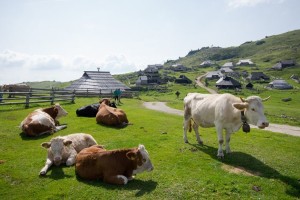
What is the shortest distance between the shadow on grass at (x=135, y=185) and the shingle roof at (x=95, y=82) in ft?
192

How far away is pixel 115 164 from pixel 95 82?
6300cm

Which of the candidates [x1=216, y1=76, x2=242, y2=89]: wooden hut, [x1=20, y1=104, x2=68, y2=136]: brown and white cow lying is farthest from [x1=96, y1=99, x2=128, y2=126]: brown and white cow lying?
[x1=216, y1=76, x2=242, y2=89]: wooden hut

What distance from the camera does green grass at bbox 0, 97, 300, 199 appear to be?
935cm

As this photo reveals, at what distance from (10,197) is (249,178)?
8262 millimetres

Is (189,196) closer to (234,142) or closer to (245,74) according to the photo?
(234,142)

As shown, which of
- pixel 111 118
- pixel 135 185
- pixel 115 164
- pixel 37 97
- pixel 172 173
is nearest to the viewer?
pixel 135 185

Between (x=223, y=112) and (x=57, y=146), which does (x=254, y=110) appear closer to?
(x=223, y=112)

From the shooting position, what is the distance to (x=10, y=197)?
9062 mm

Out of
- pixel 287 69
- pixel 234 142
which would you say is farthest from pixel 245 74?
pixel 234 142

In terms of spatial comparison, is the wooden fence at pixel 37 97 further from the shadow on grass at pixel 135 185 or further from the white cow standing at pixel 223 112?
the shadow on grass at pixel 135 185

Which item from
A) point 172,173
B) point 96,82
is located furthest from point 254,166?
point 96,82

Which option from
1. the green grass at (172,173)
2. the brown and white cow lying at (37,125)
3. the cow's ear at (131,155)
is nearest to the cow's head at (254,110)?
the green grass at (172,173)

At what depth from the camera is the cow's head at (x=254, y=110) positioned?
38.8 feet

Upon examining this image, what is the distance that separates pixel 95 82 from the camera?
71.7m
